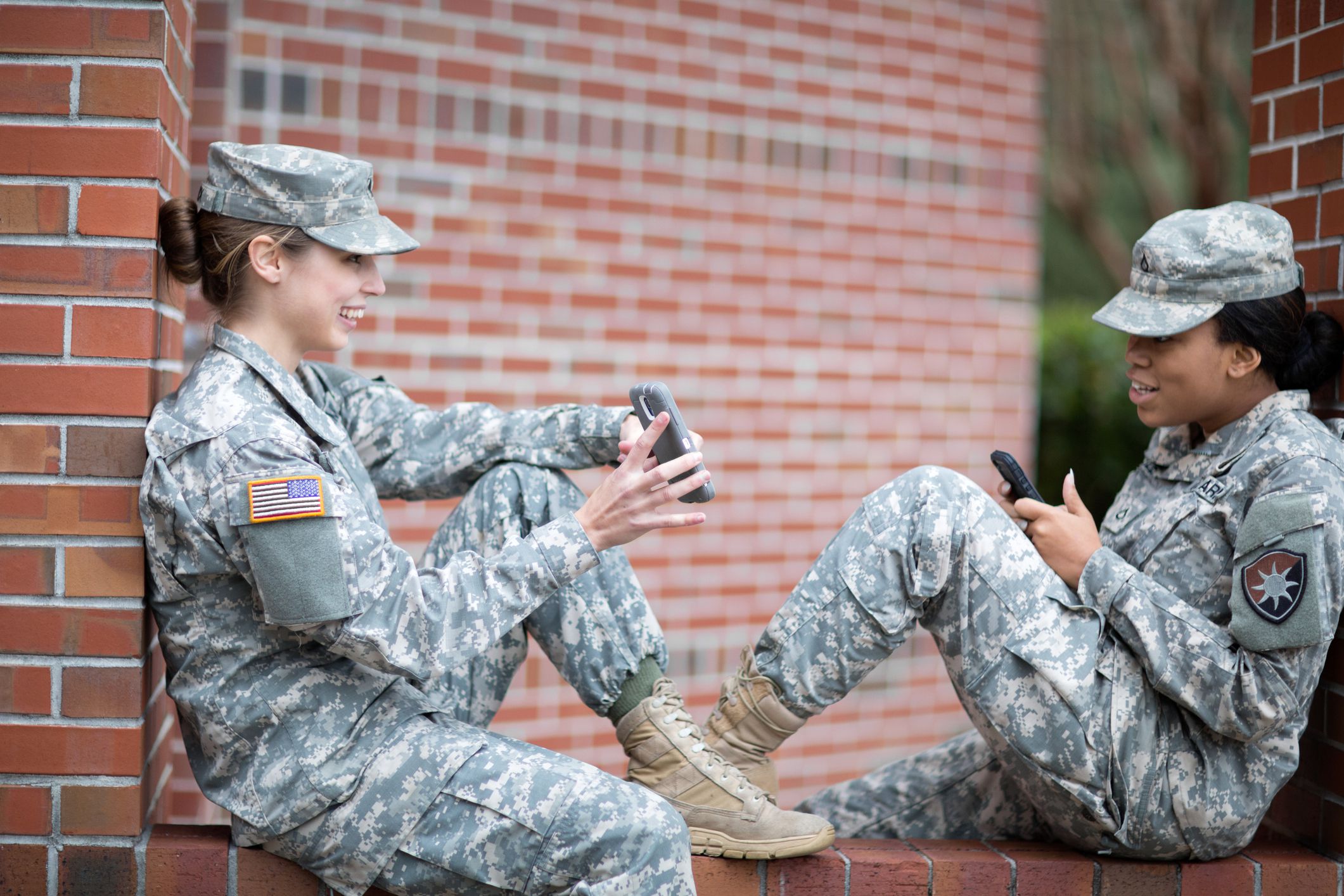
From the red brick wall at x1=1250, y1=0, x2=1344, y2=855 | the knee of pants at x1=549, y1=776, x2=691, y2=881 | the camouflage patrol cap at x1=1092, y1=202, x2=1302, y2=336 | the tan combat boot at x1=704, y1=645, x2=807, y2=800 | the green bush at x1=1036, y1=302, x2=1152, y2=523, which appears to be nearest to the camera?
the knee of pants at x1=549, y1=776, x2=691, y2=881

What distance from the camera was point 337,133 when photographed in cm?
364

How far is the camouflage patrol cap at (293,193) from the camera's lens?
2.06 metres

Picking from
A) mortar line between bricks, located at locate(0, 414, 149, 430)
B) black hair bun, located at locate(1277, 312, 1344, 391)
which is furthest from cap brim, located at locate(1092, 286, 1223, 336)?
mortar line between bricks, located at locate(0, 414, 149, 430)

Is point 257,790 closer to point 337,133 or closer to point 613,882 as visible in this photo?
point 613,882

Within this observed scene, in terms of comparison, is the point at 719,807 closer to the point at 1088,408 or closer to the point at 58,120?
the point at 58,120

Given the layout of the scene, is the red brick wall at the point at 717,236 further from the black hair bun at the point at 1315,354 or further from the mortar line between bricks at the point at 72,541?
the black hair bun at the point at 1315,354

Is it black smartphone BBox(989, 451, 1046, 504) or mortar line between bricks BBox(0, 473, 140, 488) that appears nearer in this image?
mortar line between bricks BBox(0, 473, 140, 488)

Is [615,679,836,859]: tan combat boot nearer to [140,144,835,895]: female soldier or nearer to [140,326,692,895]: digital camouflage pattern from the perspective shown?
[140,144,835,895]: female soldier

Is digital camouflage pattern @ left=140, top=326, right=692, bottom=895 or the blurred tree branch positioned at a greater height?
the blurred tree branch

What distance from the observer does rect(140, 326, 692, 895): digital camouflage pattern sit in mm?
1920

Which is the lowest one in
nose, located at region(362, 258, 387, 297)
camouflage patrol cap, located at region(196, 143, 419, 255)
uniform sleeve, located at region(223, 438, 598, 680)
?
uniform sleeve, located at region(223, 438, 598, 680)

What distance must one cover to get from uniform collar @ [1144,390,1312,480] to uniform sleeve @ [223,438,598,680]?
1.28 meters

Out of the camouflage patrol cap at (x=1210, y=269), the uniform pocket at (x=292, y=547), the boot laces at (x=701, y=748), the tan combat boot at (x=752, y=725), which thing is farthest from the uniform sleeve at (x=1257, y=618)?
the uniform pocket at (x=292, y=547)

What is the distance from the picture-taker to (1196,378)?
7.95 ft
